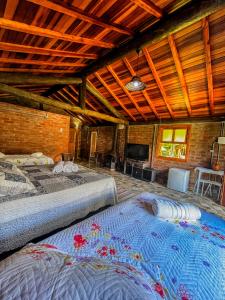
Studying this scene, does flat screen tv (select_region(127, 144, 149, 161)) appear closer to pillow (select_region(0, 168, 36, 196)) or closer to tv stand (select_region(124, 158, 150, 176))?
tv stand (select_region(124, 158, 150, 176))

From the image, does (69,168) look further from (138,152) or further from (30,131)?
(138,152)

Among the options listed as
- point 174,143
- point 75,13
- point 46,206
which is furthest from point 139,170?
point 75,13

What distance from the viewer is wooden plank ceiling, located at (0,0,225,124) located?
189cm

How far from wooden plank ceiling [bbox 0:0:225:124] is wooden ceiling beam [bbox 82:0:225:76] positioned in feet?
0.30

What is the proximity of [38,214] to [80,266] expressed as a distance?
1151mm

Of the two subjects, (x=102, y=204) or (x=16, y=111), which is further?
(x=16, y=111)

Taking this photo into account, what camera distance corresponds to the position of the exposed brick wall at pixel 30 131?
4535mm

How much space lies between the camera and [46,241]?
3.13ft

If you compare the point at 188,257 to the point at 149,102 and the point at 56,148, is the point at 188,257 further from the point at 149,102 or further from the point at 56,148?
the point at 56,148

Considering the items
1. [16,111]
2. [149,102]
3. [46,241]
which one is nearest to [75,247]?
[46,241]

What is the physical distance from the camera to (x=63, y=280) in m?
0.54

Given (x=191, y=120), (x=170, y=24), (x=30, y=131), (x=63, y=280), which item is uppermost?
(x=170, y=24)

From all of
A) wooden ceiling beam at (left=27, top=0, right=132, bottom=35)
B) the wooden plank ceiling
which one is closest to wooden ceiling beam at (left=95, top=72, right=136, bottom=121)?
the wooden plank ceiling

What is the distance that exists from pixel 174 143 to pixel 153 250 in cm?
465
